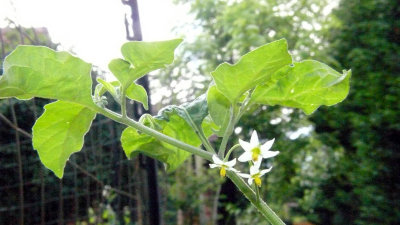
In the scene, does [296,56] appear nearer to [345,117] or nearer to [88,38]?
[345,117]

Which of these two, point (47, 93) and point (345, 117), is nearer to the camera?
point (47, 93)

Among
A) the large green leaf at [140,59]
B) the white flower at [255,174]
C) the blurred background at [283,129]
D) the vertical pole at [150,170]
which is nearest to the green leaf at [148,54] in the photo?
the large green leaf at [140,59]

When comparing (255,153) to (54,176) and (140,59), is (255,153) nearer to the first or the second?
(140,59)

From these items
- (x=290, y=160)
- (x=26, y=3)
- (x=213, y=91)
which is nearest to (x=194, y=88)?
(x=290, y=160)

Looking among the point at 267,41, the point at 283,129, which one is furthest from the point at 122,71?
the point at 283,129

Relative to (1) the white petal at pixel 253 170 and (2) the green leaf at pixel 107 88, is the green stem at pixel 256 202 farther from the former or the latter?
(2) the green leaf at pixel 107 88

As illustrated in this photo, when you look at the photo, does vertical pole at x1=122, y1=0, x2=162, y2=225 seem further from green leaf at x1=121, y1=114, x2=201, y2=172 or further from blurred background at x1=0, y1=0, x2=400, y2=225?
A: green leaf at x1=121, y1=114, x2=201, y2=172
